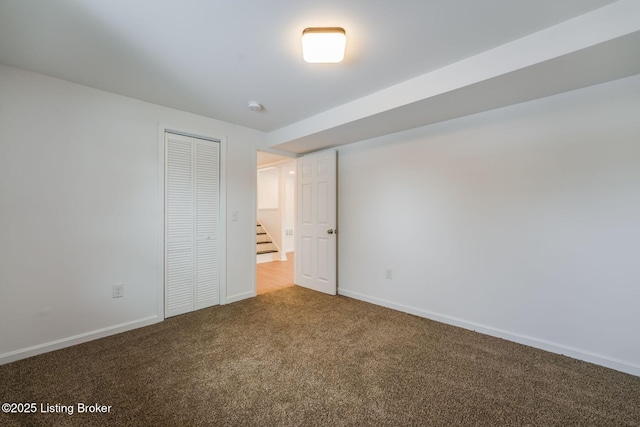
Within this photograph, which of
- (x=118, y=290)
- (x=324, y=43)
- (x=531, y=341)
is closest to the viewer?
(x=324, y=43)

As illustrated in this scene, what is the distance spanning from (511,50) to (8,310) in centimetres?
420

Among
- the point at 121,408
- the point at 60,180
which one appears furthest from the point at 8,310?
the point at 121,408

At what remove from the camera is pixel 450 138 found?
272 cm

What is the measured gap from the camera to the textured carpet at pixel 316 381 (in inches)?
58.4

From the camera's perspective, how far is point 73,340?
89.0 inches

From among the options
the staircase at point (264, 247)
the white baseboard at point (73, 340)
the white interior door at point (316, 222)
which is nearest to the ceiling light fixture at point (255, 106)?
the white interior door at point (316, 222)

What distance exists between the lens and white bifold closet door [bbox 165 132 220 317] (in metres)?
2.87

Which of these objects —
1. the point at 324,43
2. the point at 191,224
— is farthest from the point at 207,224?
the point at 324,43

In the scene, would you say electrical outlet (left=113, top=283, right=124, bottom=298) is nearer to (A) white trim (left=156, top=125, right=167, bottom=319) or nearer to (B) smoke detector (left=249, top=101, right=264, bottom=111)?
(A) white trim (left=156, top=125, right=167, bottom=319)

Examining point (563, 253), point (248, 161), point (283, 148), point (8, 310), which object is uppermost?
point (283, 148)

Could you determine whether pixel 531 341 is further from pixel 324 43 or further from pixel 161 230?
pixel 161 230

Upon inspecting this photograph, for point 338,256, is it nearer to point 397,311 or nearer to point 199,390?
point 397,311

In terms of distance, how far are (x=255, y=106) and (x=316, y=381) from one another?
260 centimetres

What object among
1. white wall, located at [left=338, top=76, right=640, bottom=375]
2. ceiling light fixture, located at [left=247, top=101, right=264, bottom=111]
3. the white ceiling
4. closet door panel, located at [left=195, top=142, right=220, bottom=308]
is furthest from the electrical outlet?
white wall, located at [left=338, top=76, right=640, bottom=375]
